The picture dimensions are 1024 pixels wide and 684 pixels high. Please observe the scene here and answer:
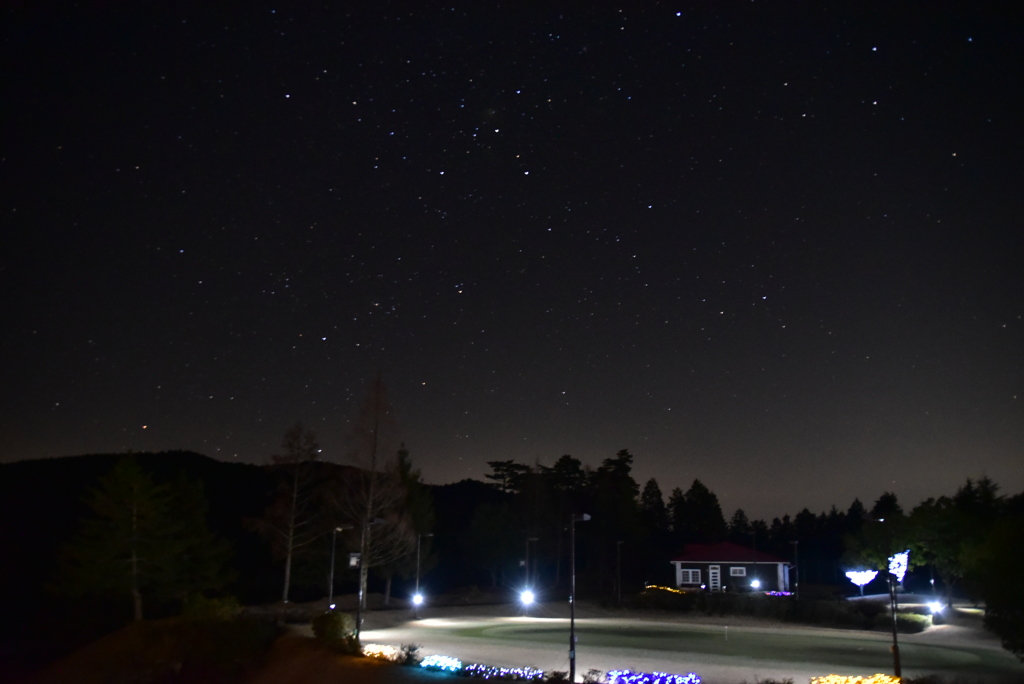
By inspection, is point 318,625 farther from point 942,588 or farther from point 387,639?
point 942,588

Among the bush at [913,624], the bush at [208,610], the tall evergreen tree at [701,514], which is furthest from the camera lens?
the tall evergreen tree at [701,514]

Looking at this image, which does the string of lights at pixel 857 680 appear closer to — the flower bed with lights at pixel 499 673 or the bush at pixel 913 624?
the flower bed with lights at pixel 499 673

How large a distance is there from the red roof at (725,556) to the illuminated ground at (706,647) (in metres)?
20.2

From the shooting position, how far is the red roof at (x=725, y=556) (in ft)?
214

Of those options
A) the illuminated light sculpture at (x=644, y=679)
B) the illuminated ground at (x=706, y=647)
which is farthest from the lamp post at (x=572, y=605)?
the illuminated ground at (x=706, y=647)

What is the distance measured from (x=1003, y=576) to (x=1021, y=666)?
5.68m

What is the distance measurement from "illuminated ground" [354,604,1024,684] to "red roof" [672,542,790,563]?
20.2 metres

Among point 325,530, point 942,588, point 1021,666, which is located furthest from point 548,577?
point 1021,666

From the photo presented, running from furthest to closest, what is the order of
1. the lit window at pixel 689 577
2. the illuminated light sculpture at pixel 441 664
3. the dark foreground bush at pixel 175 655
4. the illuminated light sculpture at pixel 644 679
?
the lit window at pixel 689 577 → the dark foreground bush at pixel 175 655 → the illuminated light sculpture at pixel 441 664 → the illuminated light sculpture at pixel 644 679

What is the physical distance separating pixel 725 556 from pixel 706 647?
3692 cm

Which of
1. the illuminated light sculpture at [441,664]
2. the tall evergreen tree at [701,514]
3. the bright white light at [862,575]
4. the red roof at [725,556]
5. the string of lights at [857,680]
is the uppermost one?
the tall evergreen tree at [701,514]

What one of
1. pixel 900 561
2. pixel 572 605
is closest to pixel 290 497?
pixel 572 605

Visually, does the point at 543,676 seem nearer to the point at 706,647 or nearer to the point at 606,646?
the point at 606,646

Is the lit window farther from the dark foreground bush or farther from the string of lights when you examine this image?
the string of lights
